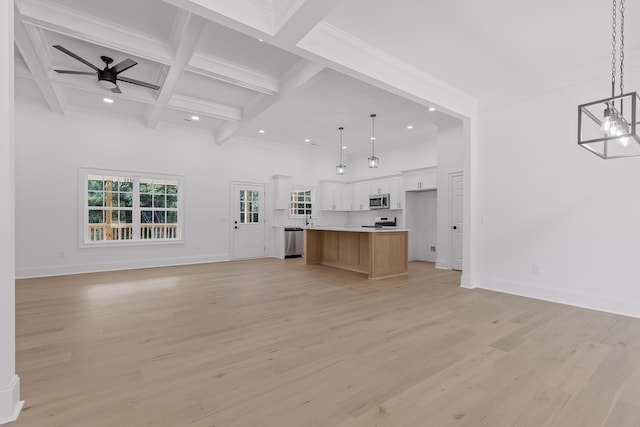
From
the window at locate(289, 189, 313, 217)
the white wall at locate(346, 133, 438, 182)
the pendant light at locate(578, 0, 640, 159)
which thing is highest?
the white wall at locate(346, 133, 438, 182)

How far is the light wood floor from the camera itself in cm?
176

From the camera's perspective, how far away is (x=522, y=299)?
4164 mm

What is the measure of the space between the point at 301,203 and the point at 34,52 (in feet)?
21.3

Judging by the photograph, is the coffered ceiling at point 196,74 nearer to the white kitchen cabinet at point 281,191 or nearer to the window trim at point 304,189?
the white kitchen cabinet at point 281,191

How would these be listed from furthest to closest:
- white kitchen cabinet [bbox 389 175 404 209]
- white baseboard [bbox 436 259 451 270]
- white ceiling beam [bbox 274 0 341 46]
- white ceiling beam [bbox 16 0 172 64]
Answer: white kitchen cabinet [bbox 389 175 404 209] → white baseboard [bbox 436 259 451 270] → white ceiling beam [bbox 16 0 172 64] → white ceiling beam [bbox 274 0 341 46]

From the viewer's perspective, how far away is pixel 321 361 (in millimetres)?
2369

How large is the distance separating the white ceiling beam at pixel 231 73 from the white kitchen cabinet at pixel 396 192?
15.2 feet

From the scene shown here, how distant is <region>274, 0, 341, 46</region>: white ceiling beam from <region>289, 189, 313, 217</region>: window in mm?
6293

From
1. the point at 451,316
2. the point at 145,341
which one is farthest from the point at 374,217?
the point at 145,341

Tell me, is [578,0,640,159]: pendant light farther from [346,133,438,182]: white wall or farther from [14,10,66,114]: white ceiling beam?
[14,10,66,114]: white ceiling beam

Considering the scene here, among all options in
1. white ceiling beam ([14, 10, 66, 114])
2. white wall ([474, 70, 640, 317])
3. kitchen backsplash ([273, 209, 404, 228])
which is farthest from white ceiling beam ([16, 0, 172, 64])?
kitchen backsplash ([273, 209, 404, 228])

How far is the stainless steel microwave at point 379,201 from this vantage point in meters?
8.46

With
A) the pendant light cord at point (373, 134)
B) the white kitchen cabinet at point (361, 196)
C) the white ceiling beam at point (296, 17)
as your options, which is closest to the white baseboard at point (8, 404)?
the white ceiling beam at point (296, 17)

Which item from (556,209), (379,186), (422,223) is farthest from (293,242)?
(556,209)
